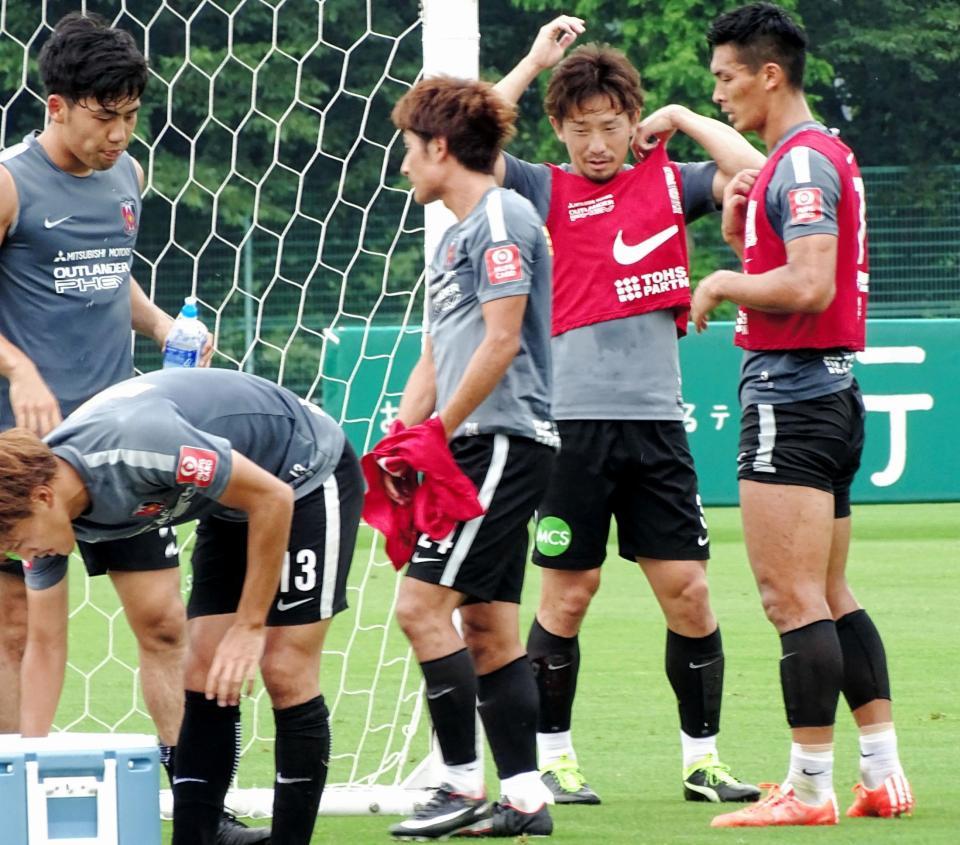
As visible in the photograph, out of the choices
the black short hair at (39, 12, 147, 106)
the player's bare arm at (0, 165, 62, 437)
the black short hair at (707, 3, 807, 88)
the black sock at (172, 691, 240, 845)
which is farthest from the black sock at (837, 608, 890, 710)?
the black short hair at (39, 12, 147, 106)

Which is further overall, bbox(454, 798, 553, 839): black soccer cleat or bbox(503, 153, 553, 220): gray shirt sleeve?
bbox(503, 153, 553, 220): gray shirt sleeve

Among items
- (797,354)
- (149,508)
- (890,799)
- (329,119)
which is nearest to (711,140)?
(797,354)

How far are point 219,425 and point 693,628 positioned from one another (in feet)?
5.69

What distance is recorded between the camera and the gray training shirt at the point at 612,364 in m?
4.97

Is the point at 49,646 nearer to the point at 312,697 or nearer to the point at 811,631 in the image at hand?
the point at 312,697

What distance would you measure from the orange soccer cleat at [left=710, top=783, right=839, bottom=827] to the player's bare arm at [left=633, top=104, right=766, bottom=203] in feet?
5.45

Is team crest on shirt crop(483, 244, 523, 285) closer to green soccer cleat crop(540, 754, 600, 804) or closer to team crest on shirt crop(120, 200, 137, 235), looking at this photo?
team crest on shirt crop(120, 200, 137, 235)

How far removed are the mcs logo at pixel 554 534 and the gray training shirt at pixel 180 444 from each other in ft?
3.67

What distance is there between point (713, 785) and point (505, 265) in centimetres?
152

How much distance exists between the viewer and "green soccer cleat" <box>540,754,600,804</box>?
4.82 metres

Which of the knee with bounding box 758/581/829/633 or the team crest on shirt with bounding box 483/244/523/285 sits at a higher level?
the team crest on shirt with bounding box 483/244/523/285

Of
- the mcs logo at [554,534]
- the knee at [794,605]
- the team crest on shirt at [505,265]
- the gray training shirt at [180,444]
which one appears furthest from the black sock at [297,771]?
the mcs logo at [554,534]

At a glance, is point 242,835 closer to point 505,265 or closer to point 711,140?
point 505,265

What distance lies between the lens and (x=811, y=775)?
173 inches
